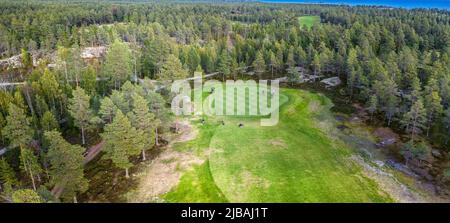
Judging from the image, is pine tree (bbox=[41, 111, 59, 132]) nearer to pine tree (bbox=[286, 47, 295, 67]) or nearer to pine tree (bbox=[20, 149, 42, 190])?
pine tree (bbox=[20, 149, 42, 190])

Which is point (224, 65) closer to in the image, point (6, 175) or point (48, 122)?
point (48, 122)

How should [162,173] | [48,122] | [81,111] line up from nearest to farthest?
[162,173], [48,122], [81,111]

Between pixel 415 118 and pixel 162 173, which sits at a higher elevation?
pixel 415 118

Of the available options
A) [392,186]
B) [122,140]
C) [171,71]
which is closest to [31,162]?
[122,140]

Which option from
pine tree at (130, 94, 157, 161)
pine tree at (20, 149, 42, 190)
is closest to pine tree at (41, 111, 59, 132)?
pine tree at (20, 149, 42, 190)

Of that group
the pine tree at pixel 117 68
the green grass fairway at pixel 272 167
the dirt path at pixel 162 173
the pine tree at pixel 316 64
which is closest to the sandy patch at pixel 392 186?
the green grass fairway at pixel 272 167

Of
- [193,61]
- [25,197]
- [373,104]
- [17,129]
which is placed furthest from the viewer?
[193,61]
